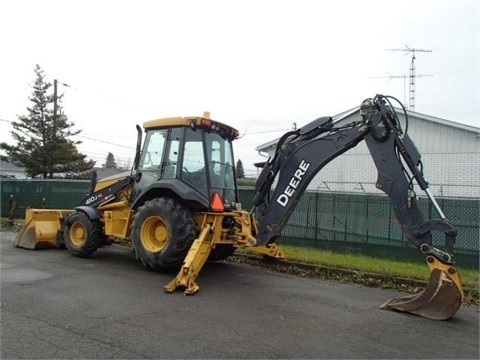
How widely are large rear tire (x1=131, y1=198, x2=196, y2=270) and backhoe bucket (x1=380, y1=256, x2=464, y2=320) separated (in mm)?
3705

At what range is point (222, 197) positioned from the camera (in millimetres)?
8789

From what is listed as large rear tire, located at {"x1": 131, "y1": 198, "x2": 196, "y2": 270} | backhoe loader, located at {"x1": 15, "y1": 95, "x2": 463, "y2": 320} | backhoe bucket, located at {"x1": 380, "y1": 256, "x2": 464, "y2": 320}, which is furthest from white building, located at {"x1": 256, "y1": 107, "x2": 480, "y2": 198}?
backhoe bucket, located at {"x1": 380, "y1": 256, "x2": 464, "y2": 320}

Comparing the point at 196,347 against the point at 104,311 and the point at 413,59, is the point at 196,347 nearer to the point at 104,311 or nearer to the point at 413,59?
the point at 104,311

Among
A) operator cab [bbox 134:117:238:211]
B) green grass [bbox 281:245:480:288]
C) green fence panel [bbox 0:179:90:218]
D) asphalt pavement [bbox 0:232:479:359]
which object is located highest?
operator cab [bbox 134:117:238:211]

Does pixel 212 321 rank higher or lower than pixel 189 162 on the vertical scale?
lower

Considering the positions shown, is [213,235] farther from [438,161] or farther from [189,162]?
[438,161]

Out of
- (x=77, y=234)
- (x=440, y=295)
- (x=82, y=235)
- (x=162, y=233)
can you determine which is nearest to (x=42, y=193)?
(x=77, y=234)

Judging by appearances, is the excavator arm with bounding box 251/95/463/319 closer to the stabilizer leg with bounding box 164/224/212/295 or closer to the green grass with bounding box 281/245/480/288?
the stabilizer leg with bounding box 164/224/212/295

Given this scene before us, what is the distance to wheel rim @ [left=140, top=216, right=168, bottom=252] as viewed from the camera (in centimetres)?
841

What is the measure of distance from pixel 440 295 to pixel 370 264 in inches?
144

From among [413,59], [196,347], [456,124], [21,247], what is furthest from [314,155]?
[413,59]

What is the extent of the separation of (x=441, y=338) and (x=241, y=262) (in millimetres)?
5299

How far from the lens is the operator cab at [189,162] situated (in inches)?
332

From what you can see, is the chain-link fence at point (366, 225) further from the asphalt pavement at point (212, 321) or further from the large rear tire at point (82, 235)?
the large rear tire at point (82, 235)
